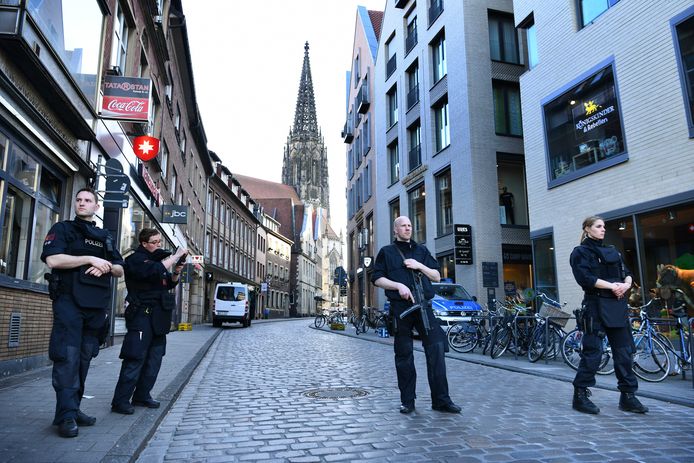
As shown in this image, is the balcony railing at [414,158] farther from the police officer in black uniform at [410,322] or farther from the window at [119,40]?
the police officer in black uniform at [410,322]

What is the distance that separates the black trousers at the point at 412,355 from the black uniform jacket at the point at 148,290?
2242 mm

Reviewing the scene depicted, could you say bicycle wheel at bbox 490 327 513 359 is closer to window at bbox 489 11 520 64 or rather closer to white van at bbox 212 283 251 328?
window at bbox 489 11 520 64

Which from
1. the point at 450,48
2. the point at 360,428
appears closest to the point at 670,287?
the point at 360,428

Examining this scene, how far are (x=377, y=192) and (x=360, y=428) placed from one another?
2643 cm

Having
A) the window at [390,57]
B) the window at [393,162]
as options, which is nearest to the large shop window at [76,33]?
the window at [393,162]

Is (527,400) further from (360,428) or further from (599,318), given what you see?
(360,428)

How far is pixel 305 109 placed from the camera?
365ft

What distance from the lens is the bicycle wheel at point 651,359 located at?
7.63 metres

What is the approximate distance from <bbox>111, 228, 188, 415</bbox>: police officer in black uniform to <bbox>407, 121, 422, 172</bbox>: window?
2028cm

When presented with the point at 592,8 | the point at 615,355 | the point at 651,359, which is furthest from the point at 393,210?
the point at 615,355

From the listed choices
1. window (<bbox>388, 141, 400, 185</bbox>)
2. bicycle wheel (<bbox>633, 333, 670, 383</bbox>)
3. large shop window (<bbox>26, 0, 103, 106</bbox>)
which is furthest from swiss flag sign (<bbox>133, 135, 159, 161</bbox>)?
window (<bbox>388, 141, 400, 185</bbox>)

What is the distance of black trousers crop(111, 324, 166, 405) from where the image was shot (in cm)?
510

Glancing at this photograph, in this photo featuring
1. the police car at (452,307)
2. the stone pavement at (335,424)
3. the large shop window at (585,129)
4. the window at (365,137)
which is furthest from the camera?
the window at (365,137)

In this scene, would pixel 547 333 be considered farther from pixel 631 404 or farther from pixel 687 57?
pixel 687 57
